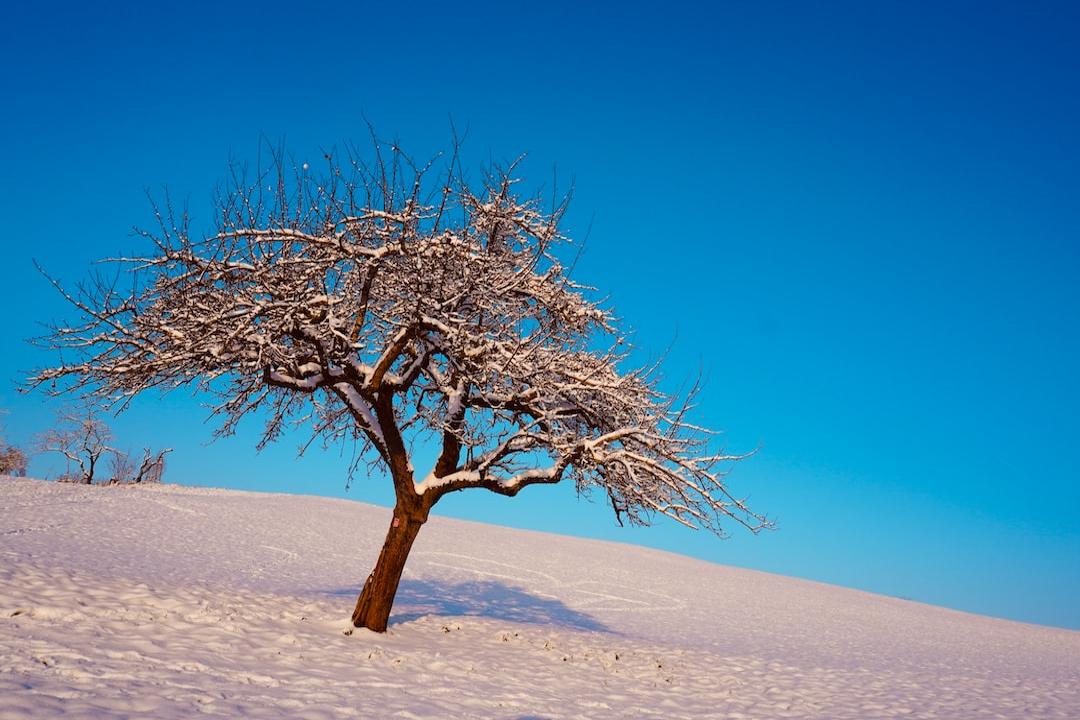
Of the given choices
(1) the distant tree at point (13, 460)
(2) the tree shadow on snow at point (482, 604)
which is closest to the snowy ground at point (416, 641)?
(2) the tree shadow on snow at point (482, 604)

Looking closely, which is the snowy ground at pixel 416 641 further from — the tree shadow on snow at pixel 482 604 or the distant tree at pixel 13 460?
the distant tree at pixel 13 460

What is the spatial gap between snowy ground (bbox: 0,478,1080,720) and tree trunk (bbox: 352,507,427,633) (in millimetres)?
613

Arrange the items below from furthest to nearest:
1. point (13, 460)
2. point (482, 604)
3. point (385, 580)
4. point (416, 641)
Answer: point (13, 460)
point (482, 604)
point (385, 580)
point (416, 641)

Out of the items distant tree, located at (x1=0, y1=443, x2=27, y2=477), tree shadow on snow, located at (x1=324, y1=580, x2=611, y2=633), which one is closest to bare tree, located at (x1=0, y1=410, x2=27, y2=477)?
distant tree, located at (x1=0, y1=443, x2=27, y2=477)

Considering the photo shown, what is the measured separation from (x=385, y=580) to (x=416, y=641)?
1340 mm

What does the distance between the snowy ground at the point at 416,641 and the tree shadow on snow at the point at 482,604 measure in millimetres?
177

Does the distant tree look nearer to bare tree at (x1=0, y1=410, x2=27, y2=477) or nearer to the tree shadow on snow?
bare tree at (x1=0, y1=410, x2=27, y2=477)

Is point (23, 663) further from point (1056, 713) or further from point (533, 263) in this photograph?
point (1056, 713)

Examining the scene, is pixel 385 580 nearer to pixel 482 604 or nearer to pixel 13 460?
pixel 482 604

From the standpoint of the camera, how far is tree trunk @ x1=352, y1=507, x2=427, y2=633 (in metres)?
13.2

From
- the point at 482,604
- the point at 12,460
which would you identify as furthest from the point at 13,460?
the point at 482,604

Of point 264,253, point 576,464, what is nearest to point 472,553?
point 576,464

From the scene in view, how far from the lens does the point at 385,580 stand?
13.2 meters

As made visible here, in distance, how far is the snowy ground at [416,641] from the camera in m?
8.30
